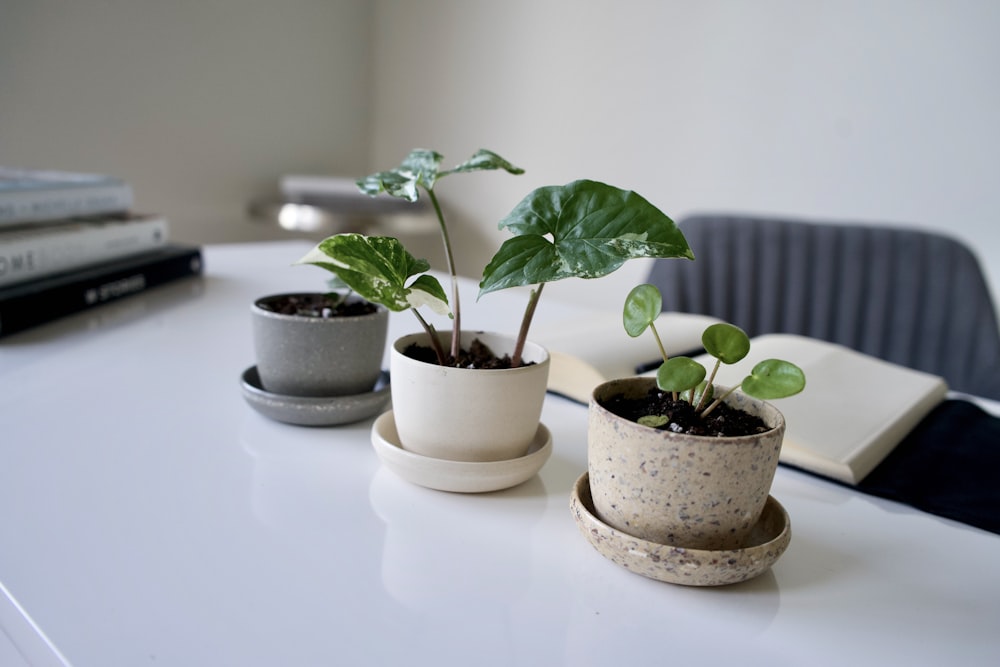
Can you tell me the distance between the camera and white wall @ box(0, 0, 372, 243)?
1.93m

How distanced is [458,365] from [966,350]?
1.19 meters

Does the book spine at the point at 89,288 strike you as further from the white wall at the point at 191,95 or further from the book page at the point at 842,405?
the white wall at the point at 191,95

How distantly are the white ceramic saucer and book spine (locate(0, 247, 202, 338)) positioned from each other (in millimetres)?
560

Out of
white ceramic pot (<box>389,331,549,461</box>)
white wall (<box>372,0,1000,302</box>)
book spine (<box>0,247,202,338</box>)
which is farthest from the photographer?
white wall (<box>372,0,1000,302</box>)

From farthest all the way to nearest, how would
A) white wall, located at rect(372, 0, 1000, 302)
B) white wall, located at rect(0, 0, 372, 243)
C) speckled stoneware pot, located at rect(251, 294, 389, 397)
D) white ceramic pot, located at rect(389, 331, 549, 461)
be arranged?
white wall, located at rect(0, 0, 372, 243)
white wall, located at rect(372, 0, 1000, 302)
speckled stoneware pot, located at rect(251, 294, 389, 397)
white ceramic pot, located at rect(389, 331, 549, 461)

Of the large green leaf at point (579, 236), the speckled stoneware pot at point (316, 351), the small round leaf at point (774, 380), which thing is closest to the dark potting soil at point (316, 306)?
the speckled stoneware pot at point (316, 351)

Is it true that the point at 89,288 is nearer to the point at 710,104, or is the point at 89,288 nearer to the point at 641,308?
the point at 641,308

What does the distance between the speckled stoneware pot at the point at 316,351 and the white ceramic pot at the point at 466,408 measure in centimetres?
9

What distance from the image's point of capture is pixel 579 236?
1.48 ft

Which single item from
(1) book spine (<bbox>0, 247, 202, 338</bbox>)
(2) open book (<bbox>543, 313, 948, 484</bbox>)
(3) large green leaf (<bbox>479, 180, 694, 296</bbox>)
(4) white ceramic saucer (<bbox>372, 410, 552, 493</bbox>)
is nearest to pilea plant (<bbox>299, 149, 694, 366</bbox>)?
(3) large green leaf (<bbox>479, 180, 694, 296</bbox>)

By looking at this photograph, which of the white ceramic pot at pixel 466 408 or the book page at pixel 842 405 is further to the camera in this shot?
the book page at pixel 842 405

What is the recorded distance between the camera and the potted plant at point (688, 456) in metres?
0.42

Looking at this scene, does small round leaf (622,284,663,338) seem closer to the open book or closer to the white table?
the white table

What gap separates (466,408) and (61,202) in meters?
0.82
